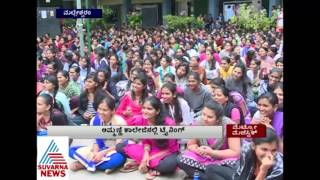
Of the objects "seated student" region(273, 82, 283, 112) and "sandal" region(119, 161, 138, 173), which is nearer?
"seated student" region(273, 82, 283, 112)

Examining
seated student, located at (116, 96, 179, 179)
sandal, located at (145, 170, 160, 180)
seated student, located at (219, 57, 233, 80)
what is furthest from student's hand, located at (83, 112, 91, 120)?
seated student, located at (219, 57, 233, 80)

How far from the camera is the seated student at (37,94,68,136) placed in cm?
387

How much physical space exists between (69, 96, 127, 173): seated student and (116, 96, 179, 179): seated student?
5cm

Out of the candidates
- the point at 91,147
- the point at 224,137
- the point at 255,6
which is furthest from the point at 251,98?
the point at 91,147

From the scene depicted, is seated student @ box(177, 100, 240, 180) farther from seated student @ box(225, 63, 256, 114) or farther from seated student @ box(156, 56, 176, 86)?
seated student @ box(156, 56, 176, 86)

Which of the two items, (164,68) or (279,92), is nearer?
(279,92)

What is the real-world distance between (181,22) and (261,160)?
855 mm

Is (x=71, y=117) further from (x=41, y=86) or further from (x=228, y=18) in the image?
(x=228, y=18)

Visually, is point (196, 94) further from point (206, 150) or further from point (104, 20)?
point (104, 20)

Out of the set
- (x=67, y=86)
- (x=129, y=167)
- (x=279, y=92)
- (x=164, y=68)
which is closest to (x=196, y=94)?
(x=164, y=68)

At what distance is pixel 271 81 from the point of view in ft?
12.6

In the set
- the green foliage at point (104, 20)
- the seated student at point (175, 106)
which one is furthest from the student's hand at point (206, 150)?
the green foliage at point (104, 20)

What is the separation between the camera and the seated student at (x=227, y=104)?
12.6ft

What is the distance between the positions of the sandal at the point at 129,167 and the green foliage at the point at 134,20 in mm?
744
